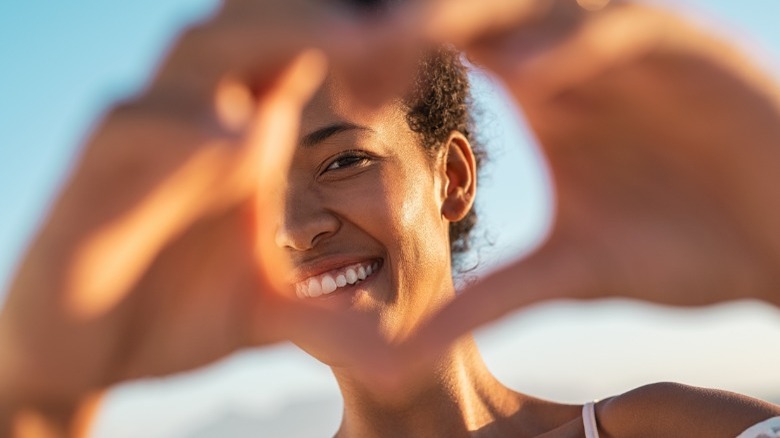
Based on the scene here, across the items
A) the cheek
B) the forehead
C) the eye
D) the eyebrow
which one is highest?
the forehead

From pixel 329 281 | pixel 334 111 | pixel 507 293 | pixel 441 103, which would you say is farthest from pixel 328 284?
pixel 507 293

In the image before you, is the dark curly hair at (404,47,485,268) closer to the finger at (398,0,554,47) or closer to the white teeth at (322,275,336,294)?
the white teeth at (322,275,336,294)

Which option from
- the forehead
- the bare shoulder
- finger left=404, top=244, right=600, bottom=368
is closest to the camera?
finger left=404, top=244, right=600, bottom=368

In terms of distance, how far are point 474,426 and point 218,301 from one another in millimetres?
1613

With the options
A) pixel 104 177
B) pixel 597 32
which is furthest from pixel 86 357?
pixel 597 32

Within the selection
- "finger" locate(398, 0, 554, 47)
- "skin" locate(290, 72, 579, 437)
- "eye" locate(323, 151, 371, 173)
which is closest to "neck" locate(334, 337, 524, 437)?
"skin" locate(290, 72, 579, 437)

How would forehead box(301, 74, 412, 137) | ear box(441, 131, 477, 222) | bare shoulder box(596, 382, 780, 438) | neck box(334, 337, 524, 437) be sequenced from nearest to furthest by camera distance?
bare shoulder box(596, 382, 780, 438) < forehead box(301, 74, 412, 137) < neck box(334, 337, 524, 437) < ear box(441, 131, 477, 222)

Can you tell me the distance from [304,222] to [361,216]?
0.54 ft

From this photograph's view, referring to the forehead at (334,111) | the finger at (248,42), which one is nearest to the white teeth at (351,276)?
the forehead at (334,111)

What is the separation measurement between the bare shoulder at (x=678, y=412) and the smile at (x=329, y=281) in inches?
30.6

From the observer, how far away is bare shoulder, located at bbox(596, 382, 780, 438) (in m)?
1.97

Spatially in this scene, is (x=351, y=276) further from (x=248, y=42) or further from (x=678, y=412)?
(x=248, y=42)

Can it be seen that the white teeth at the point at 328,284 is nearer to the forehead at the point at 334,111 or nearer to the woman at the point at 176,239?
the forehead at the point at 334,111

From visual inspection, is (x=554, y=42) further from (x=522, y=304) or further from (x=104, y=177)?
(x=104, y=177)
